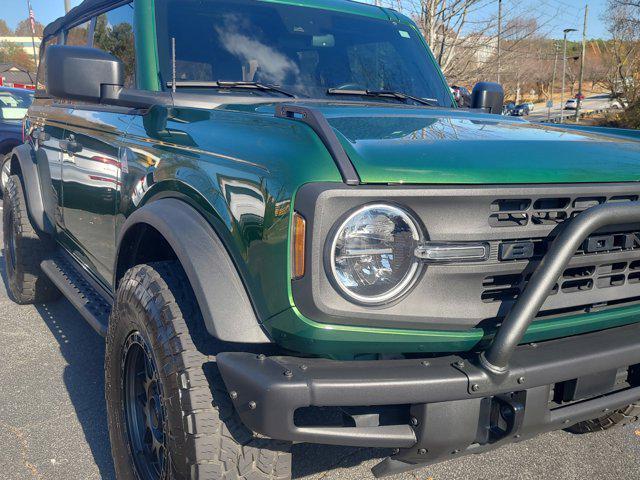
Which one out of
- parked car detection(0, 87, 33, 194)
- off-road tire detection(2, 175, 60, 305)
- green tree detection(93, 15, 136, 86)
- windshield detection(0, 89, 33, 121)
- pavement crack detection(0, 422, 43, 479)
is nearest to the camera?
pavement crack detection(0, 422, 43, 479)

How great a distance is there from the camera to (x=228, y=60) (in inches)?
115

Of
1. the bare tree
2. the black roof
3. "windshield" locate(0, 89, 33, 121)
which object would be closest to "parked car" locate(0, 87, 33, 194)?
"windshield" locate(0, 89, 33, 121)

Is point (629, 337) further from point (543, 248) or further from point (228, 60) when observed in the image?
point (228, 60)

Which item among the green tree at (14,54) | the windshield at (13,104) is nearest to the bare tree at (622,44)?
the windshield at (13,104)

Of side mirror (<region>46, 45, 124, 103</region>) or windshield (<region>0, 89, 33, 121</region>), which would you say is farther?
windshield (<region>0, 89, 33, 121</region>)

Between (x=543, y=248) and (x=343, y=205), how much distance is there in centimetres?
65

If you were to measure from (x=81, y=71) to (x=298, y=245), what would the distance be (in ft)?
5.23

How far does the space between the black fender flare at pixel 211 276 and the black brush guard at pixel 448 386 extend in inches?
3.2

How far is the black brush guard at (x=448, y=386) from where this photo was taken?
164cm

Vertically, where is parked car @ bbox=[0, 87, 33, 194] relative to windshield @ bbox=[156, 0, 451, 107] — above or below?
below

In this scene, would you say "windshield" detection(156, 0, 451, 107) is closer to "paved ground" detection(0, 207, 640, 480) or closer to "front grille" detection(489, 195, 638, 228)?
"front grille" detection(489, 195, 638, 228)

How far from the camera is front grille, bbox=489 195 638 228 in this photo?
71.4 inches

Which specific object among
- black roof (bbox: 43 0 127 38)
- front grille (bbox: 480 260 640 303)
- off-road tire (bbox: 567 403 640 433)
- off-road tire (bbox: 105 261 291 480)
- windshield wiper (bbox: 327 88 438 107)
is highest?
black roof (bbox: 43 0 127 38)

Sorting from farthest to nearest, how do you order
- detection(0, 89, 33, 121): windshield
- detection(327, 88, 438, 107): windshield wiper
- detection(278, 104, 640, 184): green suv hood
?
1. detection(0, 89, 33, 121): windshield
2. detection(327, 88, 438, 107): windshield wiper
3. detection(278, 104, 640, 184): green suv hood
